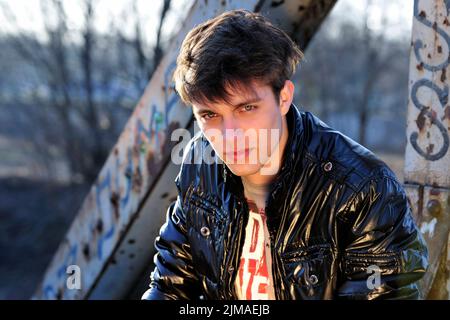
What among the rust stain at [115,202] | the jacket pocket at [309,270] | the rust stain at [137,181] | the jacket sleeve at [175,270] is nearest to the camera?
the jacket pocket at [309,270]

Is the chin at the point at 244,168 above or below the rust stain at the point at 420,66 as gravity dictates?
below

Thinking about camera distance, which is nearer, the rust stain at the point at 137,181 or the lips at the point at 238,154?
the lips at the point at 238,154

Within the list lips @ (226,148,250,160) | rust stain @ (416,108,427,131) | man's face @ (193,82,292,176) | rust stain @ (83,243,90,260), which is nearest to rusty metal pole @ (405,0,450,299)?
rust stain @ (416,108,427,131)

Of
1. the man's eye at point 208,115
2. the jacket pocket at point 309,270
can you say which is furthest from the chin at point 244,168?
the jacket pocket at point 309,270

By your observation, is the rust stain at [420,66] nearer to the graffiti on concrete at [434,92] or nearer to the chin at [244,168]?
the graffiti on concrete at [434,92]

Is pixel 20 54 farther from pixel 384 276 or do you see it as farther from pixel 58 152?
pixel 384 276

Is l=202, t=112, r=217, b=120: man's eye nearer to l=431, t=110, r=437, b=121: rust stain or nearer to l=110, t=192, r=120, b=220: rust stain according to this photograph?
l=431, t=110, r=437, b=121: rust stain

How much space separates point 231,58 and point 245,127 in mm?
238

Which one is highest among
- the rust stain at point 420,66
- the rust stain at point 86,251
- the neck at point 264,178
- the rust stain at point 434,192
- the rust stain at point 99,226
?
the rust stain at point 420,66

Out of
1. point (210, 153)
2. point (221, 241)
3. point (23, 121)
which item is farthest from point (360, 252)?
point (23, 121)

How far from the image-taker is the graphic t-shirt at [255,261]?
229cm

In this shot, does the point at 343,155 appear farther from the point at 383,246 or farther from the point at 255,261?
the point at 255,261
